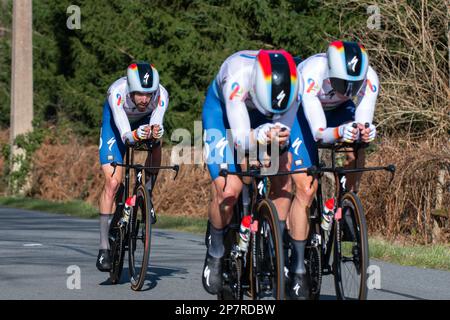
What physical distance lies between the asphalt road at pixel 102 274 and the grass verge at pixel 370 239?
360 millimetres

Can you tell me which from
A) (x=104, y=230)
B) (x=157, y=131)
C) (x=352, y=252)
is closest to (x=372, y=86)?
(x=352, y=252)

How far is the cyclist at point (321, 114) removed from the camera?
7.97 m

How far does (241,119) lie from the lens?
7668mm

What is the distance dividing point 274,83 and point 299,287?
4.83ft

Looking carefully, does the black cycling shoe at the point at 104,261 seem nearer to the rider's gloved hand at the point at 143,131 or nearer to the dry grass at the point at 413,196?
the rider's gloved hand at the point at 143,131

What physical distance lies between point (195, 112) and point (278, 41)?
3459 millimetres

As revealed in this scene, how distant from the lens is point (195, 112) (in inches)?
1079

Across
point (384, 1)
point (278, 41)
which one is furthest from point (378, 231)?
point (278, 41)

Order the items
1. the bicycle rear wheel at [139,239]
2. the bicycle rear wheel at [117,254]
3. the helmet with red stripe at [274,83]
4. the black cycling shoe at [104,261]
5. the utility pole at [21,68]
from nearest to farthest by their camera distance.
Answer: the helmet with red stripe at [274,83], the bicycle rear wheel at [139,239], the bicycle rear wheel at [117,254], the black cycling shoe at [104,261], the utility pole at [21,68]

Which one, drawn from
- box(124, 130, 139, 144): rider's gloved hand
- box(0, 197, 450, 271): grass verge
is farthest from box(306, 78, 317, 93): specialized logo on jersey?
box(0, 197, 450, 271): grass verge

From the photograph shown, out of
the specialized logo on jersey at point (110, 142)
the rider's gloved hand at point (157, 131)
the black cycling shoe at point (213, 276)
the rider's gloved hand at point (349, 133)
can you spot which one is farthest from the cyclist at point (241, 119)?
the specialized logo on jersey at point (110, 142)

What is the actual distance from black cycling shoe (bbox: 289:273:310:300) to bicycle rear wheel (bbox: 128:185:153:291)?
5.35 ft

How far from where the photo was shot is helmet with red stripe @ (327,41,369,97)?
7.98 metres
